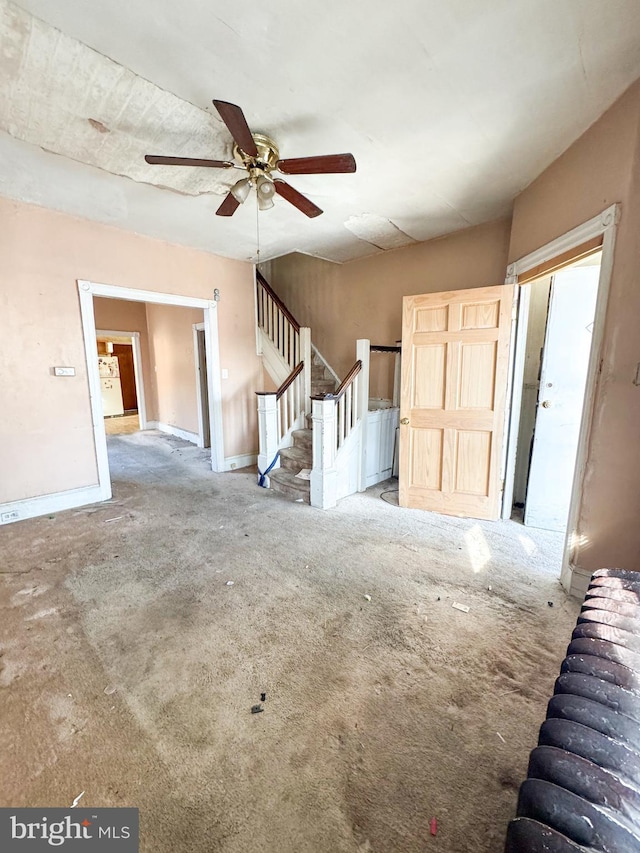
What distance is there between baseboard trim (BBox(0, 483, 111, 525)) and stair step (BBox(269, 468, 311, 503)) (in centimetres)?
177

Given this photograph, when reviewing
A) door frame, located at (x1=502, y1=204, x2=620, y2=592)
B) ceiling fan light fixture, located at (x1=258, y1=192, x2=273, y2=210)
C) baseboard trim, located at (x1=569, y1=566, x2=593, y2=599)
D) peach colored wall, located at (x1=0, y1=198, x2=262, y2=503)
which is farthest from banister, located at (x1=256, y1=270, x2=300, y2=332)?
baseboard trim, located at (x1=569, y1=566, x2=593, y2=599)

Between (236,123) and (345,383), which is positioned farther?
(345,383)

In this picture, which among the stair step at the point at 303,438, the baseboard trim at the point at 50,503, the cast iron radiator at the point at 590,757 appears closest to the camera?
the cast iron radiator at the point at 590,757

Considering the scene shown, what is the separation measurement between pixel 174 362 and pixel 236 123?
5.45 metres

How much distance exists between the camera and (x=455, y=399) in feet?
10.4

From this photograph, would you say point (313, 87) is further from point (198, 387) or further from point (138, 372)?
point (138, 372)

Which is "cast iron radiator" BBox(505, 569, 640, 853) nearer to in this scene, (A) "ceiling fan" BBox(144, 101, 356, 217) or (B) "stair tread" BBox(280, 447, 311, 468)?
(A) "ceiling fan" BBox(144, 101, 356, 217)

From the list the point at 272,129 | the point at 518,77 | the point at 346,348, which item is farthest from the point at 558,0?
the point at 346,348

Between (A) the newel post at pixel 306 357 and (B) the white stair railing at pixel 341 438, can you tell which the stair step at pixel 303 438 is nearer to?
(A) the newel post at pixel 306 357

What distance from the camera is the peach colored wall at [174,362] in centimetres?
615

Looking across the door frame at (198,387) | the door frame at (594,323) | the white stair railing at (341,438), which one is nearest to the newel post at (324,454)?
the white stair railing at (341,438)

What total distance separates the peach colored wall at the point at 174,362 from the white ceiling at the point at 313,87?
3327 millimetres

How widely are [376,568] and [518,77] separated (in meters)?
2.89

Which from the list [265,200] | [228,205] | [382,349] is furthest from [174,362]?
[265,200]
